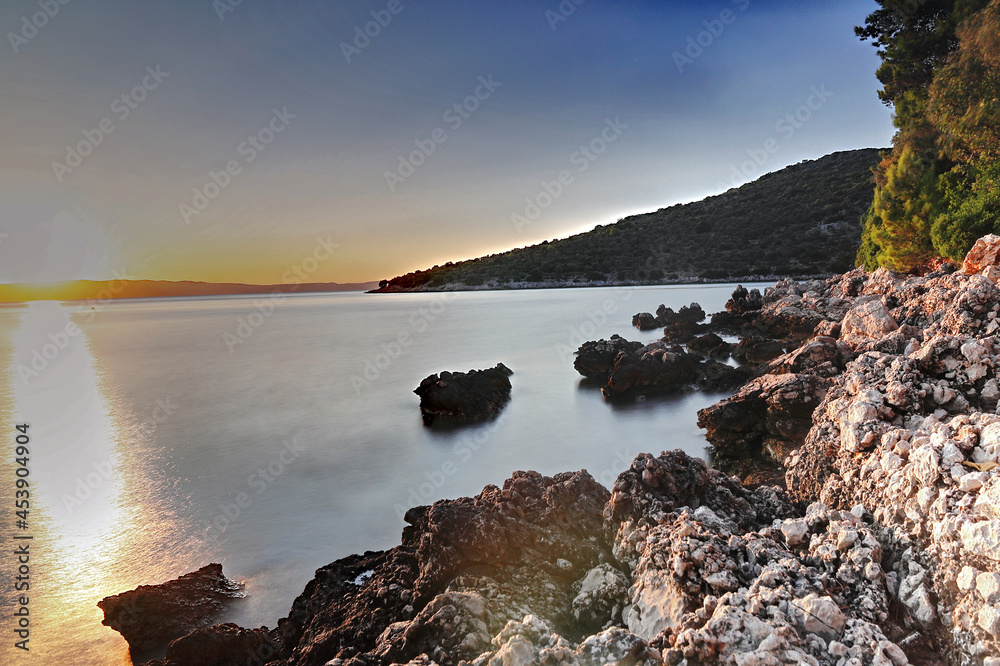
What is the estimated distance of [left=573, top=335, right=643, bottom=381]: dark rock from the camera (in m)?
13.4

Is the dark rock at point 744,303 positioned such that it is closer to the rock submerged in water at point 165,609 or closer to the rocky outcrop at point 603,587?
the rocky outcrop at point 603,587

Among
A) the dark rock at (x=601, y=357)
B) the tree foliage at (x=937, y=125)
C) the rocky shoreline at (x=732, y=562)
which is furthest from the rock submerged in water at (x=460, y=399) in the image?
the tree foliage at (x=937, y=125)

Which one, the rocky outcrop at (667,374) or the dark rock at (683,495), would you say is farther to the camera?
the rocky outcrop at (667,374)

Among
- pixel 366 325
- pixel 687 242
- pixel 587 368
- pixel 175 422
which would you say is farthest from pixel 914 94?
pixel 687 242

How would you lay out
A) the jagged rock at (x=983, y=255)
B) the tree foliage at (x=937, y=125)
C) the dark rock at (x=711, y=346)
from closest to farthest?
the jagged rock at (x=983, y=255) → the tree foliage at (x=937, y=125) → the dark rock at (x=711, y=346)

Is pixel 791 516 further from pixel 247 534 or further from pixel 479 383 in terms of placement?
pixel 479 383

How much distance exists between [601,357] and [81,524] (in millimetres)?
11363
